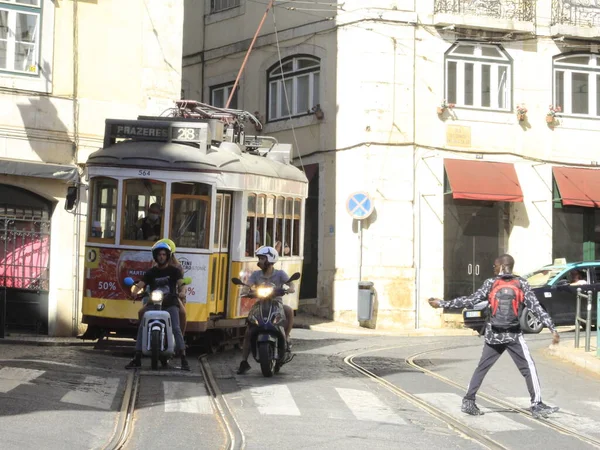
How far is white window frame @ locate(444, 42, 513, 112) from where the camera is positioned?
29.8 m

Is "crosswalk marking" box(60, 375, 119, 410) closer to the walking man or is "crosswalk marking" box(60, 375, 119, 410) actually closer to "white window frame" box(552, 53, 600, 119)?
the walking man

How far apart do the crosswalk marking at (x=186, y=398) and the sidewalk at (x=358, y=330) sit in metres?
12.9

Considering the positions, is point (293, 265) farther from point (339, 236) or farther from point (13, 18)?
point (339, 236)

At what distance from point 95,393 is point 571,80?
67.9 ft

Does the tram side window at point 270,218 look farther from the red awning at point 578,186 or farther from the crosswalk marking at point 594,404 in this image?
the red awning at point 578,186

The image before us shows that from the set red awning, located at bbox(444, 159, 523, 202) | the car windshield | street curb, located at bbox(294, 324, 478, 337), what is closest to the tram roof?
street curb, located at bbox(294, 324, 478, 337)

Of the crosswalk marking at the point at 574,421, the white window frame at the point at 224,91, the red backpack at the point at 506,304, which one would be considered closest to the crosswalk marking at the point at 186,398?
the red backpack at the point at 506,304

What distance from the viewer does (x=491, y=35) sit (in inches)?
1177

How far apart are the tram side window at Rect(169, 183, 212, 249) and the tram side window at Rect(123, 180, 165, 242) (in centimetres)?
18

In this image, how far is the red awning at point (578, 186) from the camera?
29.5 m

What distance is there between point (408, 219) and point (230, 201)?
38.2ft

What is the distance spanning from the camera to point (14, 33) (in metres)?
21.5

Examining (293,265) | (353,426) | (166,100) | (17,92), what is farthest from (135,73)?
(353,426)

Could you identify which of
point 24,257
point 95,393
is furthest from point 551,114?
point 95,393
